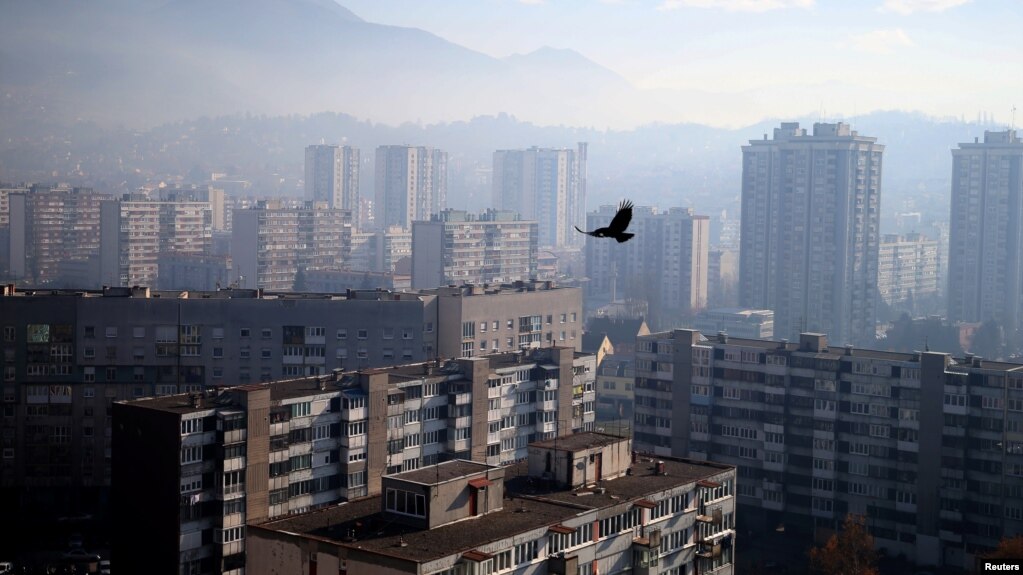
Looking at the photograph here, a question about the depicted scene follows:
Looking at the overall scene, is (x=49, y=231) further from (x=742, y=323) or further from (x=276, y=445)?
(x=276, y=445)

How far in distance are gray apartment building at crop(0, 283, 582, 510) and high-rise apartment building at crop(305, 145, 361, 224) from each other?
5219cm

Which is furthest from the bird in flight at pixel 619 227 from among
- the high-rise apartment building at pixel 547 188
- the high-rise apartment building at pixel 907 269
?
the high-rise apartment building at pixel 547 188

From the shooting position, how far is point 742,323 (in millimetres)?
38594

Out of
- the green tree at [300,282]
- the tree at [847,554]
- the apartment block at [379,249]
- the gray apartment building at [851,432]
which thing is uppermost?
the apartment block at [379,249]

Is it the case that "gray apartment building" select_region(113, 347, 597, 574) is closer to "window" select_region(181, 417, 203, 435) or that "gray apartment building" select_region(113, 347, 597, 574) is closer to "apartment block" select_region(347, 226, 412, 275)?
"window" select_region(181, 417, 203, 435)

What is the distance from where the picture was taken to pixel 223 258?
153ft

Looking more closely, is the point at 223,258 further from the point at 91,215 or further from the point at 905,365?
the point at 905,365

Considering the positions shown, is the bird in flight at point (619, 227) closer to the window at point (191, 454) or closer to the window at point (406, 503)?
the window at point (406, 503)

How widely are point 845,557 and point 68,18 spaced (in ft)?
340

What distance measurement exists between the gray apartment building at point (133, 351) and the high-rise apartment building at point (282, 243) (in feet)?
84.2

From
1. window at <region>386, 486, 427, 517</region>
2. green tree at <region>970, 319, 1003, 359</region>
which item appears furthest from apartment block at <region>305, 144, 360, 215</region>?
window at <region>386, 486, 427, 517</region>

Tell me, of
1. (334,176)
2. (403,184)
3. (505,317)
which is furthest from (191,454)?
(334,176)

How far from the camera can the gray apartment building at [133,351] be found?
18719 millimetres

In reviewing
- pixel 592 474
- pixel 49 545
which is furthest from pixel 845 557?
pixel 49 545
